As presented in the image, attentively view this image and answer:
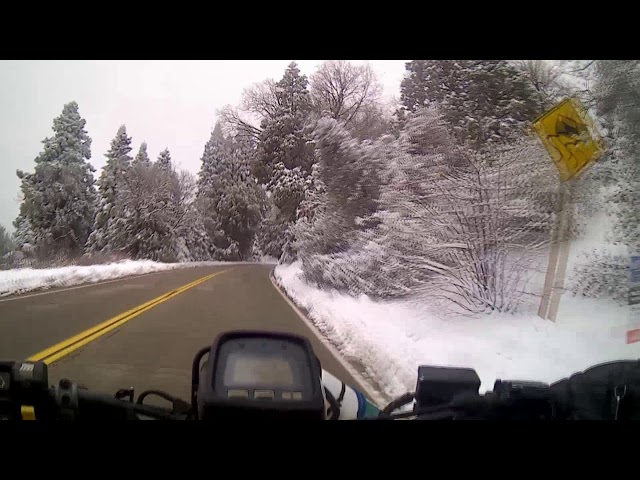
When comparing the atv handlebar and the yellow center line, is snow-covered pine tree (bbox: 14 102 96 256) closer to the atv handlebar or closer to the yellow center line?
the yellow center line

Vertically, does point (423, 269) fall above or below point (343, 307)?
above

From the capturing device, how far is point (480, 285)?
1013cm

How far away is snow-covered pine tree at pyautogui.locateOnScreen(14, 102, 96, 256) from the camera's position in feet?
18.2

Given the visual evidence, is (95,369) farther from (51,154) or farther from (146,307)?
(146,307)

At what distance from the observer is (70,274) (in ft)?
39.7

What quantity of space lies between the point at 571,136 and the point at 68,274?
401 inches

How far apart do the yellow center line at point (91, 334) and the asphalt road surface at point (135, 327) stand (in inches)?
0.5

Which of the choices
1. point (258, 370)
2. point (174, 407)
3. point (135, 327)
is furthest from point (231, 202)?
point (258, 370)

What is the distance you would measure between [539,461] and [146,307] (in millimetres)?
7905

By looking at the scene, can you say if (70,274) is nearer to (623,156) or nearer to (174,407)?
(174,407)

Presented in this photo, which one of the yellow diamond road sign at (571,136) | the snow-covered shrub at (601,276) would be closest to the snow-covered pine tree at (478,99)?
the yellow diamond road sign at (571,136)
